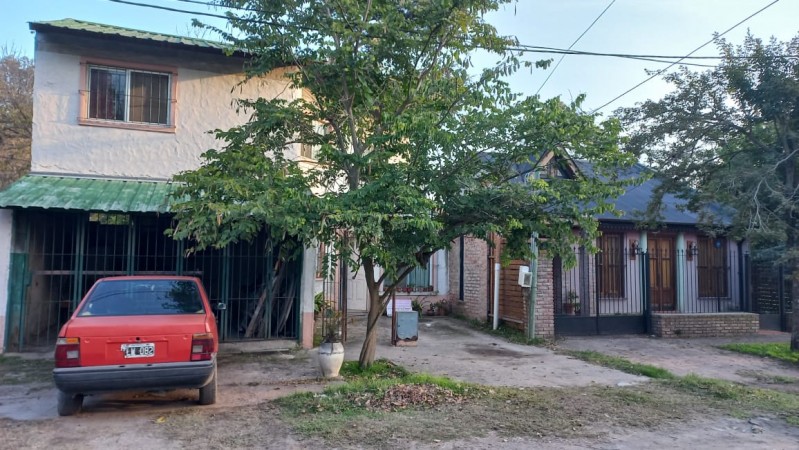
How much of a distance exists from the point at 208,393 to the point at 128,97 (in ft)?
22.8

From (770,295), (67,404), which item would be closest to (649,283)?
(770,295)

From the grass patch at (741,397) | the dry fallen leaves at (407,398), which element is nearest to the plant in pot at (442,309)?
the grass patch at (741,397)

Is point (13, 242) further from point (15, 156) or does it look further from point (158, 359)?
point (15, 156)

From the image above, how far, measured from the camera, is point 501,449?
523 cm

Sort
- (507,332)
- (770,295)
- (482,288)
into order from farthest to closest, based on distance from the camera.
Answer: (770,295) < (482,288) < (507,332)

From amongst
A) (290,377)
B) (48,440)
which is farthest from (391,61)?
(48,440)

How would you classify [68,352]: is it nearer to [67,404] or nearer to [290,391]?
[67,404]

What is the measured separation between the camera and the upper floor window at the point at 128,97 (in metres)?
10.5

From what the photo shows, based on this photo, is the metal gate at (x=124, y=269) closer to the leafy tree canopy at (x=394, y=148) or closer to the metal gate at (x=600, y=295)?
the leafy tree canopy at (x=394, y=148)

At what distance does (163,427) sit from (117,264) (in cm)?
641

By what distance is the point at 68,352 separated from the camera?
18.3ft

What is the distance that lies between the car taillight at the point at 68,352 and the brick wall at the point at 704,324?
1211 centimetres

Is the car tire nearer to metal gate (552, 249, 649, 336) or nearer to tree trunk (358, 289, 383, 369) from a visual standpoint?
tree trunk (358, 289, 383, 369)

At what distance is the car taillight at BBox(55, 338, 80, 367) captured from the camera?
18.2ft
